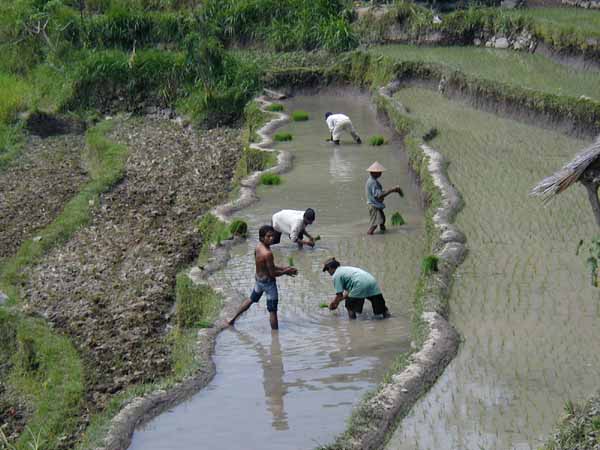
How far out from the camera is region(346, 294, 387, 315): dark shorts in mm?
9773

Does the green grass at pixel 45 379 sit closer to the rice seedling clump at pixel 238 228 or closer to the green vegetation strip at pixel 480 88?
the rice seedling clump at pixel 238 228

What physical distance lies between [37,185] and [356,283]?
10.4 metres

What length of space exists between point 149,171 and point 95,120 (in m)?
5.82

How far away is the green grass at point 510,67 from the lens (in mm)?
17859

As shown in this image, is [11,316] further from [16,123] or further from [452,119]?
[16,123]

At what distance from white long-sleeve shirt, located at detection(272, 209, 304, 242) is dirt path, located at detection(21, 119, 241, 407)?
5.12 feet

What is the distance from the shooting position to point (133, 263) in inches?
532

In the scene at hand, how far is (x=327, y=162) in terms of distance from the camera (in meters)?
16.5

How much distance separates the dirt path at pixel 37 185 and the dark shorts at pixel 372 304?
275 inches

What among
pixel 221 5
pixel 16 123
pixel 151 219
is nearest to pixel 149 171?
pixel 151 219

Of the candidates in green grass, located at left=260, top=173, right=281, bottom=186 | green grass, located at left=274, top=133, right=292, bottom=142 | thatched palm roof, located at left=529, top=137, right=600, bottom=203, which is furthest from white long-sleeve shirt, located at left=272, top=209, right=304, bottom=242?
green grass, located at left=274, top=133, right=292, bottom=142

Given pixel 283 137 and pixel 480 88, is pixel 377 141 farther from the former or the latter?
pixel 480 88

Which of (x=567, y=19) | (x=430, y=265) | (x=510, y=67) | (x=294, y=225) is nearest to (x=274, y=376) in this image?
(x=430, y=265)

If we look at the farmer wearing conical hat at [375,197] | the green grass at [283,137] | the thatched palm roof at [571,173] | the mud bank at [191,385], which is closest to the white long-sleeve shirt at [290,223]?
the mud bank at [191,385]
